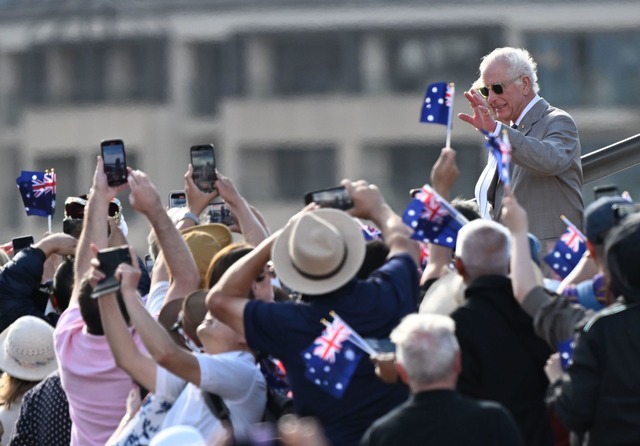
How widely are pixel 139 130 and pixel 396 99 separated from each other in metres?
9.06

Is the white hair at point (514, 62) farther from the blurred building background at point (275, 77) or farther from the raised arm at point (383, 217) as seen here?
the blurred building background at point (275, 77)

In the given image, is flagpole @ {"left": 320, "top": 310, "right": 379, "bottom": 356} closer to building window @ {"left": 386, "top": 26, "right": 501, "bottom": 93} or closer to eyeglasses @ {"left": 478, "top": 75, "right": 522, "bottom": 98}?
eyeglasses @ {"left": 478, "top": 75, "right": 522, "bottom": 98}

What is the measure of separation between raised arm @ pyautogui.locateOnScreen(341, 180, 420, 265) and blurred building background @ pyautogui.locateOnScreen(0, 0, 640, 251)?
52599mm

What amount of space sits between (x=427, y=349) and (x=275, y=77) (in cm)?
5834

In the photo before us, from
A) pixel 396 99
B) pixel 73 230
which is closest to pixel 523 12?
pixel 396 99

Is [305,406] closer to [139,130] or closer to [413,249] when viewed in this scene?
[413,249]

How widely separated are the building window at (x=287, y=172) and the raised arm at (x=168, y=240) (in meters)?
50.1

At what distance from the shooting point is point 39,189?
8.52 meters

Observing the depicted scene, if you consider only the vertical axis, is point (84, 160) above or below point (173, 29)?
below

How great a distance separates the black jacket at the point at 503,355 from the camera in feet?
17.9

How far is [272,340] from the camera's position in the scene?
561cm

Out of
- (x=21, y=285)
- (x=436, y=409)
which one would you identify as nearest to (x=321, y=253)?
(x=436, y=409)

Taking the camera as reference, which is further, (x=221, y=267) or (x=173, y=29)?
(x=173, y=29)

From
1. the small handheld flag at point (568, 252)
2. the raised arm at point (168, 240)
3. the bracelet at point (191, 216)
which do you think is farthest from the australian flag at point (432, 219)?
the bracelet at point (191, 216)
